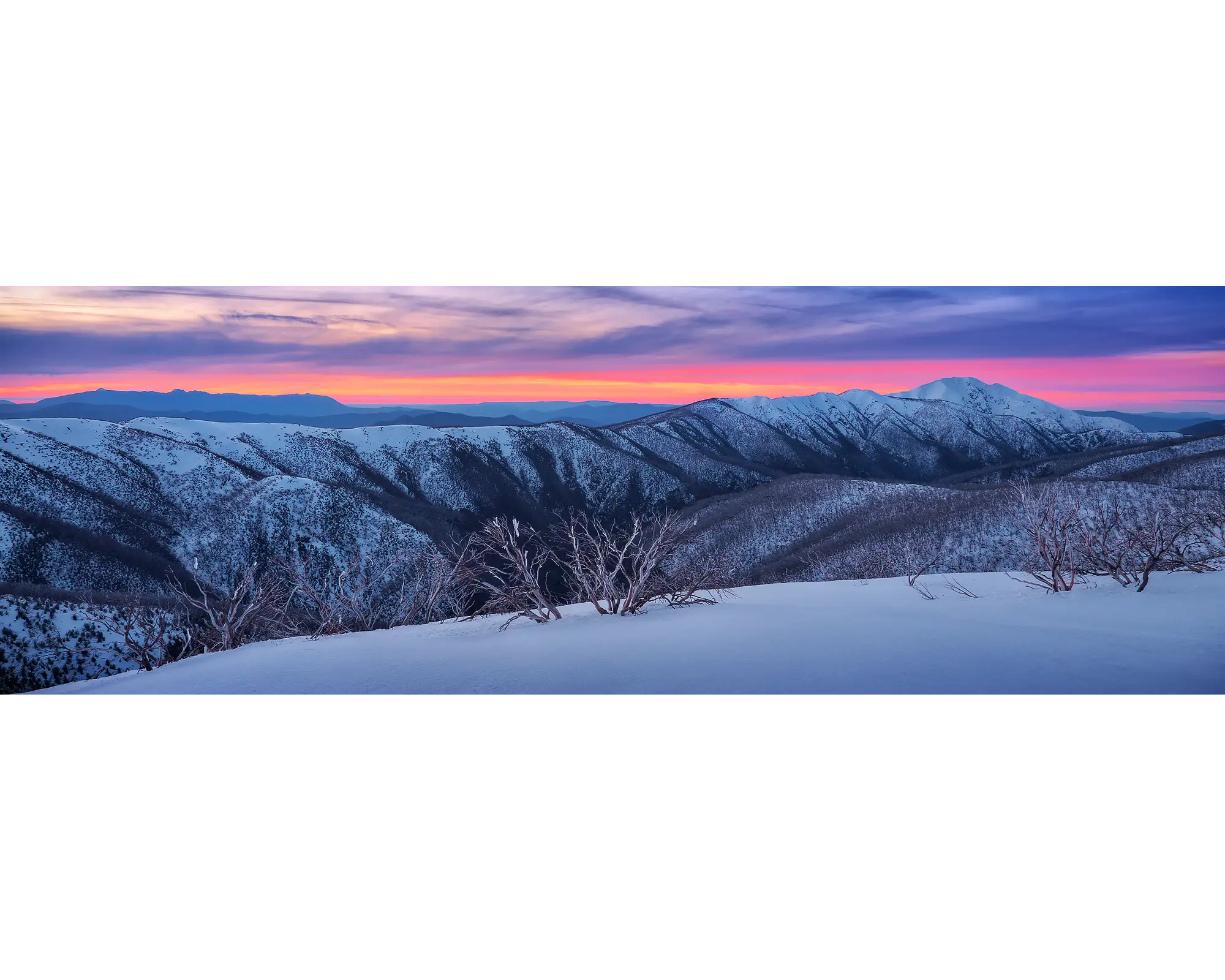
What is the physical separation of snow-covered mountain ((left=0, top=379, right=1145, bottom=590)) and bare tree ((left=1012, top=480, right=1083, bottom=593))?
0.30m

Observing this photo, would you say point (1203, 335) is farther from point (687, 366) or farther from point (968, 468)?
point (687, 366)

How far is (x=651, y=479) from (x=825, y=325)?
5.77 ft

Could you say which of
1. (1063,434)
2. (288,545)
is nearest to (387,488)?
(288,545)

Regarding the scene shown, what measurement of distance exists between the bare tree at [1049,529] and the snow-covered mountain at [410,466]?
11.6 inches

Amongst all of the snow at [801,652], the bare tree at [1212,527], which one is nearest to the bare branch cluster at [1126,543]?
the bare tree at [1212,527]

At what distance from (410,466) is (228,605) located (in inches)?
62.8

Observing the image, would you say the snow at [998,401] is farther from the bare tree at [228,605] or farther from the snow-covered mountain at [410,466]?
the bare tree at [228,605]

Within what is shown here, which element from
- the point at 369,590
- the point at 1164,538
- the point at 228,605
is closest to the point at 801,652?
the point at 1164,538

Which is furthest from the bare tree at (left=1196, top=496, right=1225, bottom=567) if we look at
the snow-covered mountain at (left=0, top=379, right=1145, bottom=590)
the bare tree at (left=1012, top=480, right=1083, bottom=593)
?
the bare tree at (left=1012, top=480, right=1083, bottom=593)

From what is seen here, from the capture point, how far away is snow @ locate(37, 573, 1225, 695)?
4.43 metres

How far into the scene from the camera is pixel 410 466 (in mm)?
5227

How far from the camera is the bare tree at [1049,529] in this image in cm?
507

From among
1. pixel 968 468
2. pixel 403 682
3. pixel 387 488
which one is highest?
pixel 968 468
